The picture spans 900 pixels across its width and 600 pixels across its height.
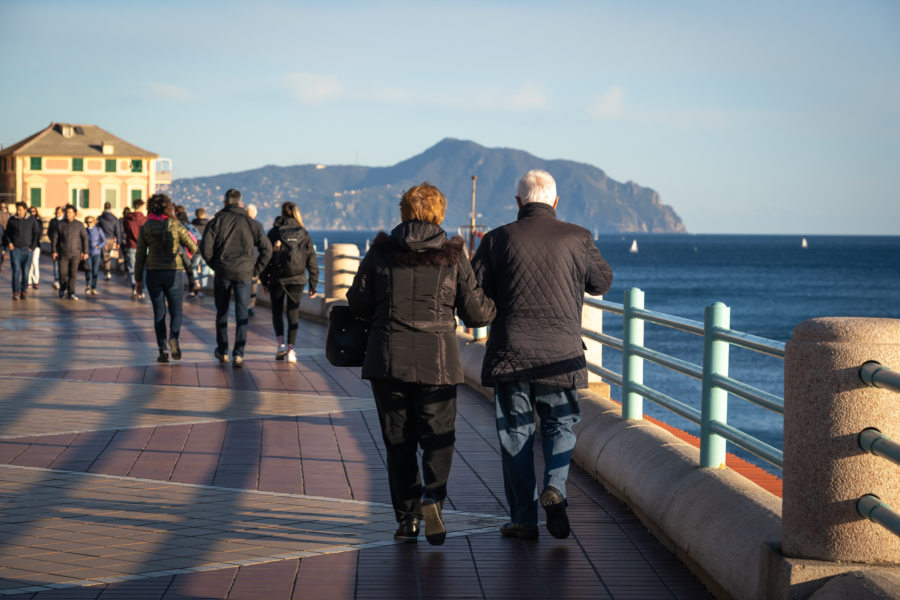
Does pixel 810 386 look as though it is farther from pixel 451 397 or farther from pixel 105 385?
pixel 105 385

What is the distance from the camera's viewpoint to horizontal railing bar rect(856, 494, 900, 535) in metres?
3.44

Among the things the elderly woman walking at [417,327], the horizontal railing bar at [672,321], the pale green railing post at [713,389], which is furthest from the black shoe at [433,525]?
the horizontal railing bar at [672,321]

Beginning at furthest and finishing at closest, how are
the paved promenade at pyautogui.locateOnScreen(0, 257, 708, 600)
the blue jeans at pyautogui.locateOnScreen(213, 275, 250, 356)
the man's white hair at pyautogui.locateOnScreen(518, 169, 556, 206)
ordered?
1. the blue jeans at pyautogui.locateOnScreen(213, 275, 250, 356)
2. the man's white hair at pyautogui.locateOnScreen(518, 169, 556, 206)
3. the paved promenade at pyautogui.locateOnScreen(0, 257, 708, 600)

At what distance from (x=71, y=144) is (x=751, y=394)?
111 meters

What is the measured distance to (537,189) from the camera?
18.4 feet

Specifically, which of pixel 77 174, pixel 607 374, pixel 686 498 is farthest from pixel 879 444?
pixel 77 174

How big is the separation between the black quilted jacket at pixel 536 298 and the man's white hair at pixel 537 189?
132 mm

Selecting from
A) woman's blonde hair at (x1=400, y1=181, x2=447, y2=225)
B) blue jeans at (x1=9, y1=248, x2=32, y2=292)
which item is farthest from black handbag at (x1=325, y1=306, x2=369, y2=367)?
blue jeans at (x1=9, y1=248, x2=32, y2=292)

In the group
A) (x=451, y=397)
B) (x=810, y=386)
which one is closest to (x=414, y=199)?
(x=451, y=397)

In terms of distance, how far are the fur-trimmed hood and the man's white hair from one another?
51 cm

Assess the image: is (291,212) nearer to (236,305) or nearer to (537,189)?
(236,305)

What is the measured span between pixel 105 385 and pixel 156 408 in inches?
57.6

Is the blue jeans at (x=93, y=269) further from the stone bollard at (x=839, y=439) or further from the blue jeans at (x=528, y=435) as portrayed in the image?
the stone bollard at (x=839, y=439)

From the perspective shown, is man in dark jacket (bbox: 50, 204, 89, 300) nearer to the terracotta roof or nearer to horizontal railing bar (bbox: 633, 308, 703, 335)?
horizontal railing bar (bbox: 633, 308, 703, 335)
